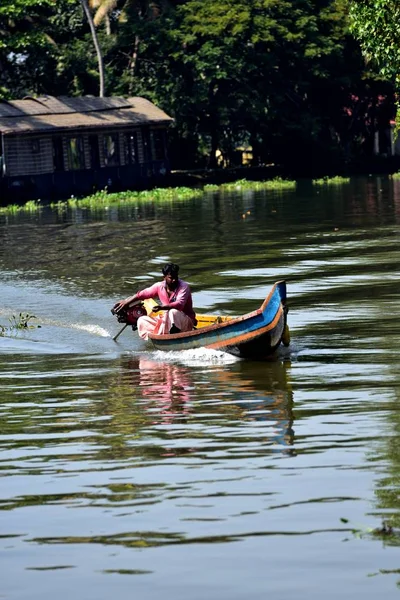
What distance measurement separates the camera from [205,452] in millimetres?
11625

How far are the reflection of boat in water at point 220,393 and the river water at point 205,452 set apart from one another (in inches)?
1.4

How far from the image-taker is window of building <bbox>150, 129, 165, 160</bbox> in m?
71.8

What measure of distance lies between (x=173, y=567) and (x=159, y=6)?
68.8 m

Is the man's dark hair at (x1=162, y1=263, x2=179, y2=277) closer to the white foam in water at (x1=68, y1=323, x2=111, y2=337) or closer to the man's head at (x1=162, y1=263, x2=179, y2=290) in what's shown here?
the man's head at (x1=162, y1=263, x2=179, y2=290)

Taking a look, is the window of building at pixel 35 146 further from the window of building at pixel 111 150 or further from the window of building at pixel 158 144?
the window of building at pixel 158 144

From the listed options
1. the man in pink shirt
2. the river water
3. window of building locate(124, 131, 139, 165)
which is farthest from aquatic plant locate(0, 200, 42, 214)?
the man in pink shirt

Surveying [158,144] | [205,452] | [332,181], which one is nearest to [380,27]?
[205,452]

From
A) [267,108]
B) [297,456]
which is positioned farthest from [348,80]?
[297,456]

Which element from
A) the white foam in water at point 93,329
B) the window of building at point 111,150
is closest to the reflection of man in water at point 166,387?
the white foam in water at point 93,329

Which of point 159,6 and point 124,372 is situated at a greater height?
point 159,6

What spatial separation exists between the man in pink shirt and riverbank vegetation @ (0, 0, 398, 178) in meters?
50.9

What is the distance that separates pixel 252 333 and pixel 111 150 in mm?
53994

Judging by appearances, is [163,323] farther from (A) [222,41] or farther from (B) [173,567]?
(A) [222,41]

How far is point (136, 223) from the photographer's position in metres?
48.1
